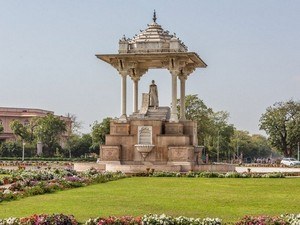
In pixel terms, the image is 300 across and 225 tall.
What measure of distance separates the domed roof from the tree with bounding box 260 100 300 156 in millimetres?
35425

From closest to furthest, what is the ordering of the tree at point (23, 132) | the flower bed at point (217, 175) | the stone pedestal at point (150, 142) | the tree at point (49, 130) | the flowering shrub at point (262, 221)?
the flowering shrub at point (262, 221), the flower bed at point (217, 175), the stone pedestal at point (150, 142), the tree at point (49, 130), the tree at point (23, 132)

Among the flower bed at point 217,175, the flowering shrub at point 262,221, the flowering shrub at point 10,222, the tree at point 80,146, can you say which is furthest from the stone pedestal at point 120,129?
the tree at point 80,146

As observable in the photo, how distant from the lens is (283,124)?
77438 millimetres

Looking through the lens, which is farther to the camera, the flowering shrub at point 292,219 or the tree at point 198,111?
the tree at point 198,111

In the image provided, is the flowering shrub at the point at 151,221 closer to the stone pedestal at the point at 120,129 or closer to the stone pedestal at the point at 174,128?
the stone pedestal at the point at 174,128

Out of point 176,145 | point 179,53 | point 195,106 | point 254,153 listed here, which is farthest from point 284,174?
point 254,153

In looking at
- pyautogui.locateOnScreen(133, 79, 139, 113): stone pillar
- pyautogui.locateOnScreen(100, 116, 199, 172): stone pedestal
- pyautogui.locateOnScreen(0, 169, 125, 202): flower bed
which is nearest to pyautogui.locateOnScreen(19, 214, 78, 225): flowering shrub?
pyautogui.locateOnScreen(0, 169, 125, 202): flower bed

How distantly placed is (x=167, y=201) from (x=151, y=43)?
78.1ft

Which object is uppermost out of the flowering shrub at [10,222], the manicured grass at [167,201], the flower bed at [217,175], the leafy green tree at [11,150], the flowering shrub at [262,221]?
the leafy green tree at [11,150]

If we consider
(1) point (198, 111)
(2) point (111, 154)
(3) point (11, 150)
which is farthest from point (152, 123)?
(3) point (11, 150)

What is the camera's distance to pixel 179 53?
4188 cm

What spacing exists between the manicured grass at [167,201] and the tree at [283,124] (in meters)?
51.0

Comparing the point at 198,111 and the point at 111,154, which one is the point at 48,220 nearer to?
the point at 111,154

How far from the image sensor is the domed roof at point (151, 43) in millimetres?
42500
